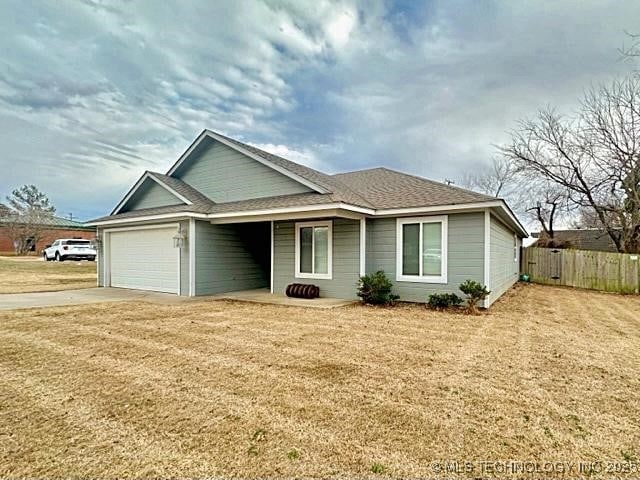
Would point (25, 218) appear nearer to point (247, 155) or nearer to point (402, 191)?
point (247, 155)

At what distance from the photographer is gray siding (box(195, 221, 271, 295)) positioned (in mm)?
10891

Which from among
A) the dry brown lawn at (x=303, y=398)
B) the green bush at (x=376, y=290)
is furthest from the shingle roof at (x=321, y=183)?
the dry brown lawn at (x=303, y=398)

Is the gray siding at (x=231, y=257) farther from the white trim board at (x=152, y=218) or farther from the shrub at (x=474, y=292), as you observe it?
the shrub at (x=474, y=292)

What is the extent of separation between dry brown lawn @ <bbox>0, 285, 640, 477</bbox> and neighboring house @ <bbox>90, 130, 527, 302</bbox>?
9.71 ft

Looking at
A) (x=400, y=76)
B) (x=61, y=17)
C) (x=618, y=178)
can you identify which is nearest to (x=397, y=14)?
(x=400, y=76)

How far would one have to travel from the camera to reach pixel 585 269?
15.1 metres

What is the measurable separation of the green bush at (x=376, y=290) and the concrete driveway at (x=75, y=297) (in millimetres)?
5076

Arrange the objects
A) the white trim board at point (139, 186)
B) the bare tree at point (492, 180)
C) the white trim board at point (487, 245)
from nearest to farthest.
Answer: the white trim board at point (487, 245) → the white trim board at point (139, 186) → the bare tree at point (492, 180)

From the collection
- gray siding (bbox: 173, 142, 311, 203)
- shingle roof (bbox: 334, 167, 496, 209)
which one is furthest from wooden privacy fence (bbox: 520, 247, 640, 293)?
gray siding (bbox: 173, 142, 311, 203)

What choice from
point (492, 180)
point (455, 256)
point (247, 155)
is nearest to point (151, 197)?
point (247, 155)

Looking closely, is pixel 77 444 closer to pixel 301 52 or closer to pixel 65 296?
pixel 65 296

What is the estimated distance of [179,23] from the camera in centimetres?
1008

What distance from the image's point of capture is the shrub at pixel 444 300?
8.62 m

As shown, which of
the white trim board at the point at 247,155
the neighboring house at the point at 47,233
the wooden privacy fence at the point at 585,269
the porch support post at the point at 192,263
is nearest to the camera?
the white trim board at the point at 247,155
